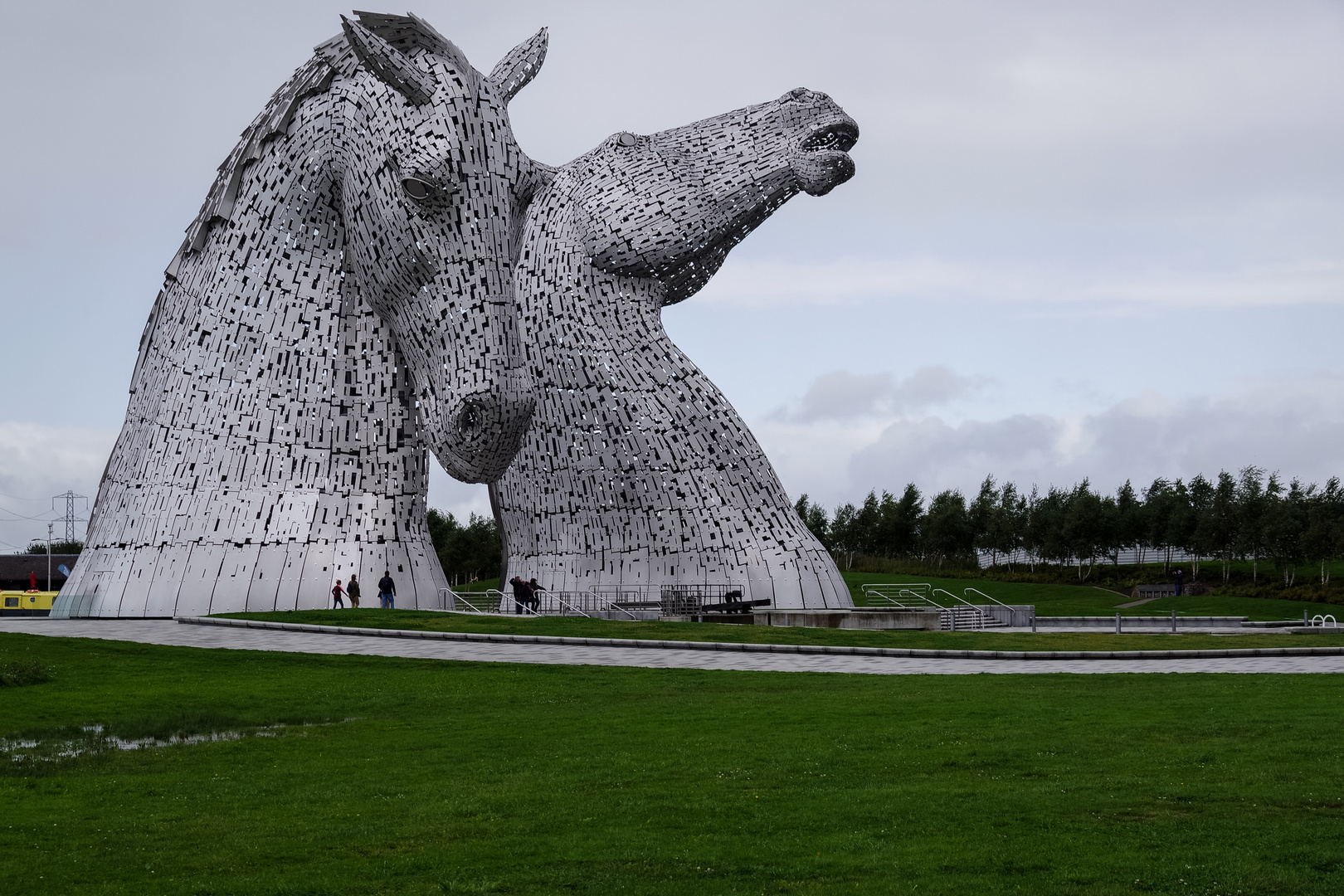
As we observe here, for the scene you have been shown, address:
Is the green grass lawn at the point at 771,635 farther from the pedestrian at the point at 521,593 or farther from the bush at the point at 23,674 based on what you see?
the bush at the point at 23,674

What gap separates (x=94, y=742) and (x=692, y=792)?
5609mm

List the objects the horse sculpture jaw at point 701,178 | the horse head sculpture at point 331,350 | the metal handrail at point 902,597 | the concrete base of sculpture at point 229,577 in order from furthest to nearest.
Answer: the metal handrail at point 902,597, the horse sculpture jaw at point 701,178, the horse head sculpture at point 331,350, the concrete base of sculpture at point 229,577

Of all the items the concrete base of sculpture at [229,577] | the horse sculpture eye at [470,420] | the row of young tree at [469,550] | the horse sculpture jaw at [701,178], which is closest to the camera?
the concrete base of sculpture at [229,577]

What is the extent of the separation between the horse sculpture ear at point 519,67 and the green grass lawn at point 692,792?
18.2m

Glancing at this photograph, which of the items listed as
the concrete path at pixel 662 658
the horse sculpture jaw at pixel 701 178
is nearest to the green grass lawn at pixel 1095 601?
the horse sculpture jaw at pixel 701 178

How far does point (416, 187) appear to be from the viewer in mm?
27391

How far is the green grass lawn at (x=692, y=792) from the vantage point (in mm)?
6395

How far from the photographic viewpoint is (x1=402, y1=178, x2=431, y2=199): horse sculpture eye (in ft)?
89.6

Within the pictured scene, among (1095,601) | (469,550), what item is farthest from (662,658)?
(469,550)

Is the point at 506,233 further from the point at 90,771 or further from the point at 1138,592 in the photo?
the point at 1138,592

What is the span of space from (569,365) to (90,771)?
63.0 ft

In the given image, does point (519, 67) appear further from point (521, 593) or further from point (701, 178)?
point (521, 593)

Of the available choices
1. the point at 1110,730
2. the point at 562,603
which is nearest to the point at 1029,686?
the point at 1110,730

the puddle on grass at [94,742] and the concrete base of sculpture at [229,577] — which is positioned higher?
the concrete base of sculpture at [229,577]
